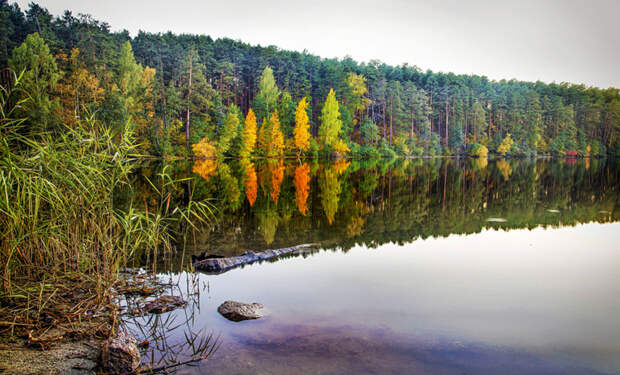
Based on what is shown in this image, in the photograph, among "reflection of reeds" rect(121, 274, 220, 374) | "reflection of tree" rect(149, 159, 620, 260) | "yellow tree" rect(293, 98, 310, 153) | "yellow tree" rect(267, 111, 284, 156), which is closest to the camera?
"reflection of reeds" rect(121, 274, 220, 374)

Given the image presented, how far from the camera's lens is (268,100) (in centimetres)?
6281

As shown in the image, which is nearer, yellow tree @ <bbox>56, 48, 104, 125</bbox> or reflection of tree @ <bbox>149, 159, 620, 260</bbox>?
reflection of tree @ <bbox>149, 159, 620, 260</bbox>

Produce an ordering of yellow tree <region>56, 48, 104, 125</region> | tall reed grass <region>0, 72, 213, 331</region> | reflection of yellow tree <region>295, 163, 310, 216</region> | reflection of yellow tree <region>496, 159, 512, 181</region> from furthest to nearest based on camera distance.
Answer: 1. yellow tree <region>56, 48, 104, 125</region>
2. reflection of yellow tree <region>496, 159, 512, 181</region>
3. reflection of yellow tree <region>295, 163, 310, 216</region>
4. tall reed grass <region>0, 72, 213, 331</region>

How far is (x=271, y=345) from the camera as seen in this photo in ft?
16.4

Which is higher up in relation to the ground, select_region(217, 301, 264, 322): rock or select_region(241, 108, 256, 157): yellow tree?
select_region(241, 108, 256, 157): yellow tree

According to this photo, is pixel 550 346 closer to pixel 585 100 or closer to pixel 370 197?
pixel 370 197

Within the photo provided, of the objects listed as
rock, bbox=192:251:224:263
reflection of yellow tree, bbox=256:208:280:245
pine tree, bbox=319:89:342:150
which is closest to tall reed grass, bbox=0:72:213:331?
rock, bbox=192:251:224:263

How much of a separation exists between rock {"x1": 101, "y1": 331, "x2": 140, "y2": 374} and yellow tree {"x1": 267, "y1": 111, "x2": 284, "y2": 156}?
54.9 metres

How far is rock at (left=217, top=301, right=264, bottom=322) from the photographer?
5750 mm

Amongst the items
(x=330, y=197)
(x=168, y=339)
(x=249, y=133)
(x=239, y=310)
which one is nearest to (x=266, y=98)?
(x=249, y=133)

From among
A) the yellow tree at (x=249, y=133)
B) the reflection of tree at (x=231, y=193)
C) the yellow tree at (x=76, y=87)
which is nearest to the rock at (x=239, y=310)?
the reflection of tree at (x=231, y=193)

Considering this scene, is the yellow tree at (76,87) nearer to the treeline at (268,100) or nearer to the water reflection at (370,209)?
the treeline at (268,100)

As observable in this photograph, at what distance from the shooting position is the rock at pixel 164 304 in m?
5.84

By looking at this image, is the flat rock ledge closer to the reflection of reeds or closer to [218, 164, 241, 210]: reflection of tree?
the reflection of reeds
